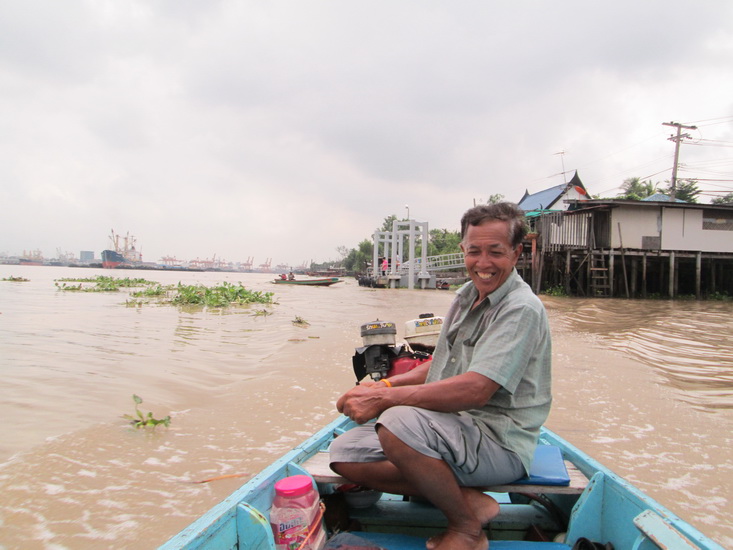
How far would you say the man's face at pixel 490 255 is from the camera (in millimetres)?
1867

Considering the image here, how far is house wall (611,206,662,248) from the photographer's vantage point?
1820 centimetres

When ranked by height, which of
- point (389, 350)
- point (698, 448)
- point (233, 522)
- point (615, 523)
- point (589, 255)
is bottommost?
point (698, 448)

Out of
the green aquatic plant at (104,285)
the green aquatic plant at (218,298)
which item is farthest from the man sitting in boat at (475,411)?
the green aquatic plant at (104,285)

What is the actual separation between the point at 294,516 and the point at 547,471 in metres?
1.04

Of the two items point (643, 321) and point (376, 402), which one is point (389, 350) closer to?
point (376, 402)

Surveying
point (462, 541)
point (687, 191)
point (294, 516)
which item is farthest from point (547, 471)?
point (687, 191)

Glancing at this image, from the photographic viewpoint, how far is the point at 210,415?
13.7 feet

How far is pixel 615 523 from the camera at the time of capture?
1.71 meters

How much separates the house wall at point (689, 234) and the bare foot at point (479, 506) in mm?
20520

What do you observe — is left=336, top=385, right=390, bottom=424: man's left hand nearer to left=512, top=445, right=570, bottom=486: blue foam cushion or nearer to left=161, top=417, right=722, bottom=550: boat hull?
left=161, top=417, right=722, bottom=550: boat hull

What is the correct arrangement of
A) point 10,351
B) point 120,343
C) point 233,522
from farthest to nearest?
point 120,343, point 10,351, point 233,522

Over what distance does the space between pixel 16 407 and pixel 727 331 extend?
12652mm

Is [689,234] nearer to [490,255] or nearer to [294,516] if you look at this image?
[490,255]

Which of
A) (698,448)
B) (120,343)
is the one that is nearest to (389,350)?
(698,448)
